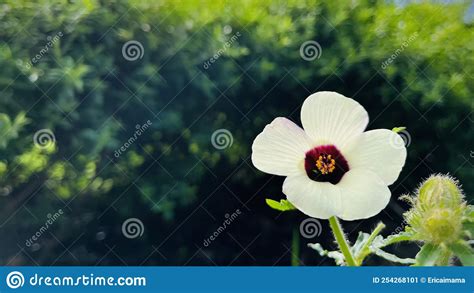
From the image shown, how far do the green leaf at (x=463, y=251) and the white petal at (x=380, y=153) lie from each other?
4.6 inches

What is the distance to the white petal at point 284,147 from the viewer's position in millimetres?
779

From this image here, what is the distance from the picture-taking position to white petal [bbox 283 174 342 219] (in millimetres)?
713

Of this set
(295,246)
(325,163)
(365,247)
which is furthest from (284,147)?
(295,246)

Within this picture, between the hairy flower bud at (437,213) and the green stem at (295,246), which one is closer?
the hairy flower bud at (437,213)

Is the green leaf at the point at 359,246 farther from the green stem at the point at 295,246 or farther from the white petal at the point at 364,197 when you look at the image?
the green stem at the point at 295,246

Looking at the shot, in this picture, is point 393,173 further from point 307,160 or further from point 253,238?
point 253,238

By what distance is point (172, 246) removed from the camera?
2.59 meters

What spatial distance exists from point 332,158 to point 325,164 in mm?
12

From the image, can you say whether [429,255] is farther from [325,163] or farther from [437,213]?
[325,163]

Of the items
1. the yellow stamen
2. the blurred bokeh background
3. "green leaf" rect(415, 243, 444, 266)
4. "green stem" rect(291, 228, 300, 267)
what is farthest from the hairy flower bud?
Answer: "green stem" rect(291, 228, 300, 267)

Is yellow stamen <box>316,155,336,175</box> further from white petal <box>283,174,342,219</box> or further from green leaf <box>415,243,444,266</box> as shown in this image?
green leaf <box>415,243,444,266</box>

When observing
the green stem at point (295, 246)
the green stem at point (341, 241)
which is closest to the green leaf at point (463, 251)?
the green stem at point (341, 241)

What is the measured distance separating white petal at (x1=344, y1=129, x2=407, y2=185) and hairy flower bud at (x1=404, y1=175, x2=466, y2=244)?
78mm
